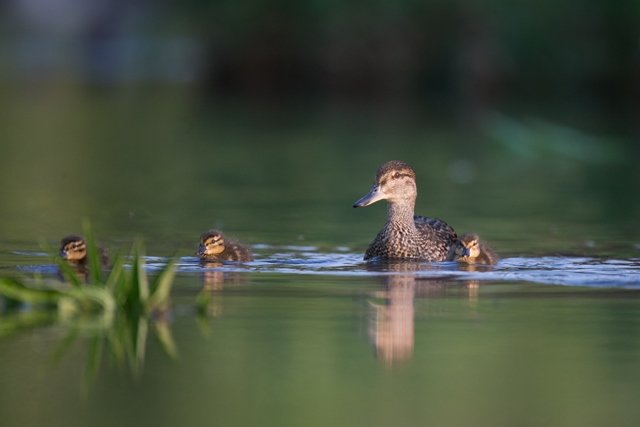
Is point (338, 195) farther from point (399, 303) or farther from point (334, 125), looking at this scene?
point (334, 125)

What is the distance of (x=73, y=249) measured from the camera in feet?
36.6

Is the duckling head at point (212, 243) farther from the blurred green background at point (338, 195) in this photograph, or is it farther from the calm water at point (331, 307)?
the blurred green background at point (338, 195)

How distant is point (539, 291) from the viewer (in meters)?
9.96

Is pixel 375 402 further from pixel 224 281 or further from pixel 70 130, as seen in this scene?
pixel 70 130

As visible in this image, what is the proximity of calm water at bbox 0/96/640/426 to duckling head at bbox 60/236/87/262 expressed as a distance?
228 mm

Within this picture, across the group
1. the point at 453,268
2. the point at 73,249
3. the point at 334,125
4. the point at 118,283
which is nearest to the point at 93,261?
the point at 118,283

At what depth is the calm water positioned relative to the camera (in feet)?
22.5

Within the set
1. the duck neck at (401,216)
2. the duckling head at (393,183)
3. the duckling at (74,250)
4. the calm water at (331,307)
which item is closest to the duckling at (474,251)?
the calm water at (331,307)

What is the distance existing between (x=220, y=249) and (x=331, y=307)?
2277 mm

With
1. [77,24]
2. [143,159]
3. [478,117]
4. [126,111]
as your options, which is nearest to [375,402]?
[143,159]

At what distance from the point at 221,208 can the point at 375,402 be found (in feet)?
29.5

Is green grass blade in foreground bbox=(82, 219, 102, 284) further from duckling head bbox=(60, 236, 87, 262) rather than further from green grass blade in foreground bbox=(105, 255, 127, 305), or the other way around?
duckling head bbox=(60, 236, 87, 262)

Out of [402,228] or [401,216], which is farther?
[401,216]

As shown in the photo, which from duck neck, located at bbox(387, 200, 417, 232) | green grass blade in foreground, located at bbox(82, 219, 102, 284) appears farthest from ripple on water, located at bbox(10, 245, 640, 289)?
green grass blade in foreground, located at bbox(82, 219, 102, 284)
